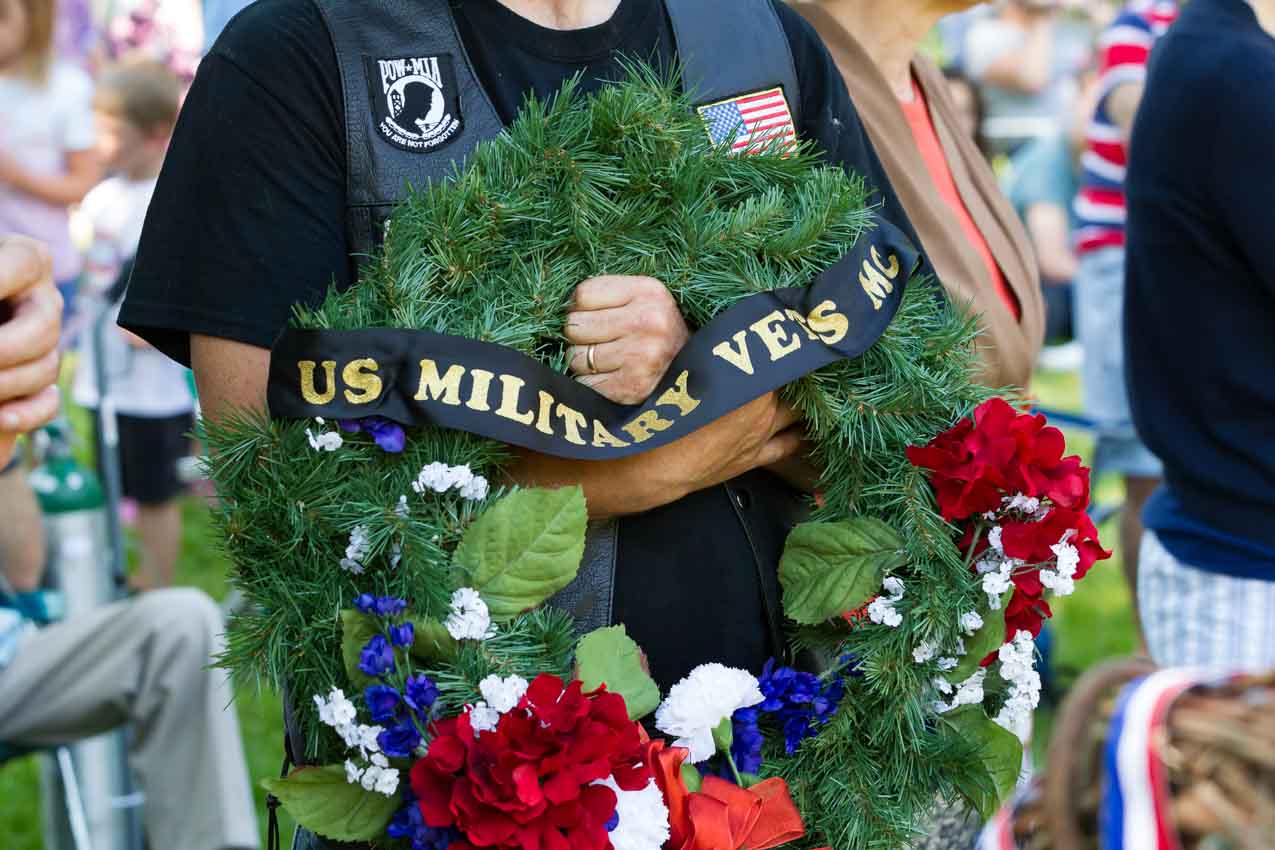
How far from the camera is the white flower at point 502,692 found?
1368 millimetres

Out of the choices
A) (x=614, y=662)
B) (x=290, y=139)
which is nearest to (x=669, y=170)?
(x=290, y=139)

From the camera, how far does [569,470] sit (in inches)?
60.6

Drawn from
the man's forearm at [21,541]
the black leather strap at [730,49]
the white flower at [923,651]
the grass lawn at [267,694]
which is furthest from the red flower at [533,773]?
the man's forearm at [21,541]

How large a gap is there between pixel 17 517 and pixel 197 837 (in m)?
0.99

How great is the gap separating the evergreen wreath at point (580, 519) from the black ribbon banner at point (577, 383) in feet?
0.10

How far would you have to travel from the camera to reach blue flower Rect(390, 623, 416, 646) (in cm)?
138

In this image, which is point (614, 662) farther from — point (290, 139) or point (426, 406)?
point (290, 139)

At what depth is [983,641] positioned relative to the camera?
5.19 ft

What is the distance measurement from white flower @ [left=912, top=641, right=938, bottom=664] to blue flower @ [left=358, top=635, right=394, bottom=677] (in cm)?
55

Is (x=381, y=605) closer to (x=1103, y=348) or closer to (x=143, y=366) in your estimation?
(x=1103, y=348)

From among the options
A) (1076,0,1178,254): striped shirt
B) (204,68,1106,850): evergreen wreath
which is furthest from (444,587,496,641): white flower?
(1076,0,1178,254): striped shirt

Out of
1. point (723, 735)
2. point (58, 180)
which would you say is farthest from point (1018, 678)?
point (58, 180)

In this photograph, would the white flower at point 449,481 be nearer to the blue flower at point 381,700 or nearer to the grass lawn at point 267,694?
the blue flower at point 381,700

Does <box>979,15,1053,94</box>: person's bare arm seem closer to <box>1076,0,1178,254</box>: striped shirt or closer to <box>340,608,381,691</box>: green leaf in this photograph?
<box>1076,0,1178,254</box>: striped shirt
